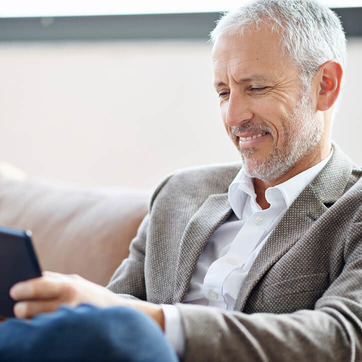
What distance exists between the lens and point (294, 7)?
1243mm

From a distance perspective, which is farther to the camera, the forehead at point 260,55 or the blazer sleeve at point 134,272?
the blazer sleeve at point 134,272

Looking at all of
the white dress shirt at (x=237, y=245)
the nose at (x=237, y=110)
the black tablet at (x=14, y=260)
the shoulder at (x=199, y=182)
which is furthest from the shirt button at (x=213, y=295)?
the black tablet at (x=14, y=260)

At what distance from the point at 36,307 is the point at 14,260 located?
0.08m

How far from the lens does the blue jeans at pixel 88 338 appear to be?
0.66m

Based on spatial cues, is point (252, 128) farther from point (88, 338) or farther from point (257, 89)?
point (88, 338)

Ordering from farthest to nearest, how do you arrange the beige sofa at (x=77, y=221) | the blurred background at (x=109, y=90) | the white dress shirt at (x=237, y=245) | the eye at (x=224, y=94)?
the blurred background at (x=109, y=90) → the beige sofa at (x=77, y=221) → the eye at (x=224, y=94) → the white dress shirt at (x=237, y=245)

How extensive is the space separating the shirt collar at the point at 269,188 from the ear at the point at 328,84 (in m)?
0.13

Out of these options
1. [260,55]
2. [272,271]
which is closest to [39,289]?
[272,271]

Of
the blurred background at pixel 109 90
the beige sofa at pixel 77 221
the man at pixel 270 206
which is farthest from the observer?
the blurred background at pixel 109 90

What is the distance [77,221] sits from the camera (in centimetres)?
168

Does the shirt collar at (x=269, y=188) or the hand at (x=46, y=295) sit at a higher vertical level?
the hand at (x=46, y=295)

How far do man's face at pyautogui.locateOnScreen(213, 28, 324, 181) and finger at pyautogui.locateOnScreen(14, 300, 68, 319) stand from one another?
25.6 inches

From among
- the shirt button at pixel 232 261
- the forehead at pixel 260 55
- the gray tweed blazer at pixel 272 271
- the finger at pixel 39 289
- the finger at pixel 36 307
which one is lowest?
the shirt button at pixel 232 261

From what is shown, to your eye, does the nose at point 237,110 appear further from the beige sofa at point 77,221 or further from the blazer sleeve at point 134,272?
the beige sofa at point 77,221
